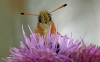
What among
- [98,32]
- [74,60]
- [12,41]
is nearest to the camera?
[74,60]

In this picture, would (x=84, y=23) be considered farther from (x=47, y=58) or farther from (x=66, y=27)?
(x=47, y=58)

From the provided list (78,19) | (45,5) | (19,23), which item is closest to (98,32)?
(78,19)

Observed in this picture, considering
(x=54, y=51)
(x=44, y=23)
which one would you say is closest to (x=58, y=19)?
(x=44, y=23)

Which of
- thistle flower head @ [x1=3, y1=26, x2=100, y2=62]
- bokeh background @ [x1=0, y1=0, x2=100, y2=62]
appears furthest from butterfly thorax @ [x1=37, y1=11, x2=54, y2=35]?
bokeh background @ [x1=0, y1=0, x2=100, y2=62]

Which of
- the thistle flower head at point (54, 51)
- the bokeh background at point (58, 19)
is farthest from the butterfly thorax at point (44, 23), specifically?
the bokeh background at point (58, 19)

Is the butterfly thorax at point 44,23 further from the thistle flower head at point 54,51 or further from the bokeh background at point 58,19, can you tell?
the bokeh background at point 58,19

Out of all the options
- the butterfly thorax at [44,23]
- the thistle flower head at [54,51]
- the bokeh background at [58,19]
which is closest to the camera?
the thistle flower head at [54,51]

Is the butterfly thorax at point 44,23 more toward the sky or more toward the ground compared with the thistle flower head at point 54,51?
more toward the sky
